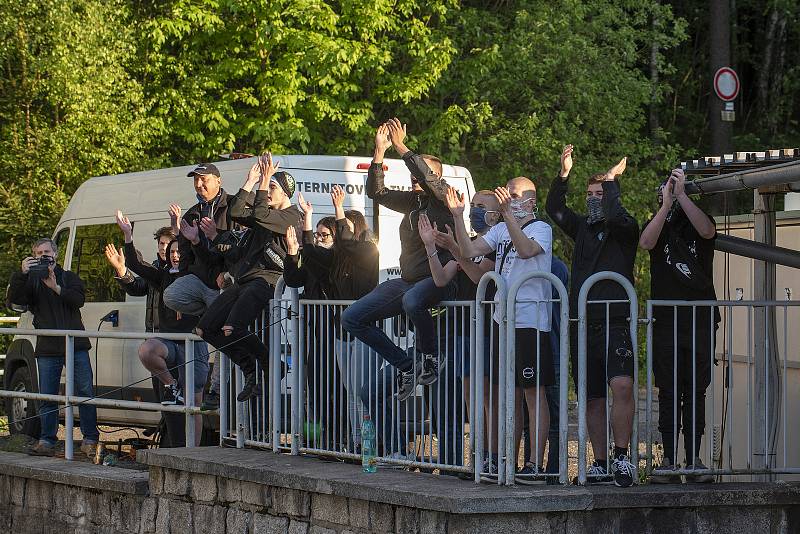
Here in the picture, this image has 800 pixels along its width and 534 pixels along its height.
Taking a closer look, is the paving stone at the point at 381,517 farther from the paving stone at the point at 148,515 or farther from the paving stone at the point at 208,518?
the paving stone at the point at 148,515

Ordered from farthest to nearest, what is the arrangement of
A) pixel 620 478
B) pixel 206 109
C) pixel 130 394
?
pixel 206 109 → pixel 130 394 → pixel 620 478

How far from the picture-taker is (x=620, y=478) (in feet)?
25.4

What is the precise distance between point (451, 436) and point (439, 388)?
0.93 feet

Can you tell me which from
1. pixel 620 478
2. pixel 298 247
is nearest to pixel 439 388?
pixel 620 478

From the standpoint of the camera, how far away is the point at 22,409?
14836 mm

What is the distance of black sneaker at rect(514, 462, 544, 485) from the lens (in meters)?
7.73

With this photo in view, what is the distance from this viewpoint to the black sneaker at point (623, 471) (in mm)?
7758

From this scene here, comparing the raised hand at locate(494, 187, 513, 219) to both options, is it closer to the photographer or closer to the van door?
the photographer

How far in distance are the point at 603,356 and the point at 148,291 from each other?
5.39 m

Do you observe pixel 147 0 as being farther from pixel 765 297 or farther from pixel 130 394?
pixel 765 297

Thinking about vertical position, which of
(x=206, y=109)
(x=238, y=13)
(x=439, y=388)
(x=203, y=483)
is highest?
(x=238, y=13)

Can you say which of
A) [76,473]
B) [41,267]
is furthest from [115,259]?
[76,473]

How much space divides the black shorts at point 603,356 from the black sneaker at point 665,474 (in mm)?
514

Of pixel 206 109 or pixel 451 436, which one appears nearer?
pixel 451 436
